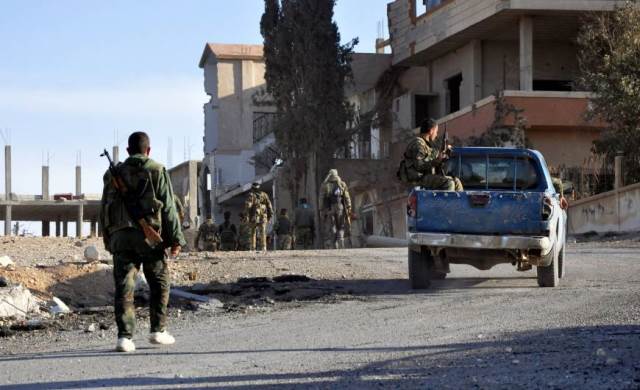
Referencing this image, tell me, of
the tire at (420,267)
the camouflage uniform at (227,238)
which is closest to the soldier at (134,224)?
the tire at (420,267)

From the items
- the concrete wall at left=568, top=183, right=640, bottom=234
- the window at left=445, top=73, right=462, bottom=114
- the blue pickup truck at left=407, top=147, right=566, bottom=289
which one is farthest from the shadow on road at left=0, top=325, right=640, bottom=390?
the window at left=445, top=73, right=462, bottom=114

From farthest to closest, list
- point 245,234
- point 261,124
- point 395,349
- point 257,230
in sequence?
point 261,124 → point 245,234 → point 257,230 → point 395,349

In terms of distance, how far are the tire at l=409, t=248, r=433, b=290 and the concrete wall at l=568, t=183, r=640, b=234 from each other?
14533 millimetres

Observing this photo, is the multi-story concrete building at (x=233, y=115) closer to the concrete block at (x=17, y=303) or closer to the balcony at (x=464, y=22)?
the balcony at (x=464, y=22)

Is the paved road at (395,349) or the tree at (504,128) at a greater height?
the tree at (504,128)

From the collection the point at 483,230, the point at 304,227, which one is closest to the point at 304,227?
the point at 304,227

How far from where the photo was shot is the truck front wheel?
16141 mm

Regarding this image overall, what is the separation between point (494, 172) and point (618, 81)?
701 inches

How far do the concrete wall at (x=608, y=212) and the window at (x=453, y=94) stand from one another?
602 inches

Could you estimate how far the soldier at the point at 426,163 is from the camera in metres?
15.8

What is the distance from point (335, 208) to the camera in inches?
1211

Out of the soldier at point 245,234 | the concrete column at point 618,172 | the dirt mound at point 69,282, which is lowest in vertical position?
the dirt mound at point 69,282

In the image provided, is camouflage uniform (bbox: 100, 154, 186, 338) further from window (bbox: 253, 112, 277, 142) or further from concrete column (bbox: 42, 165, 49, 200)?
concrete column (bbox: 42, 165, 49, 200)

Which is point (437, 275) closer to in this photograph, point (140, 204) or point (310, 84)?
point (140, 204)
